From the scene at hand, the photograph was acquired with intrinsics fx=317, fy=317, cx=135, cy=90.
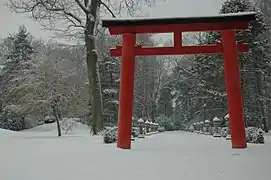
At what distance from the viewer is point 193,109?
87.1ft

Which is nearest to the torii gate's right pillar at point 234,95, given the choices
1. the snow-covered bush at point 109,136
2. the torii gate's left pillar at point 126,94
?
the torii gate's left pillar at point 126,94

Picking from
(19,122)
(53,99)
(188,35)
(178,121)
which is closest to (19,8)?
(53,99)

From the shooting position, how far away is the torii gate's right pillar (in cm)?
634

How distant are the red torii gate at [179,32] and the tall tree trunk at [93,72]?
4555mm

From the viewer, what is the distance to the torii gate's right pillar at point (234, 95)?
6.34 m

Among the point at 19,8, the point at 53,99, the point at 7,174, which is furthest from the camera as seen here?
the point at 53,99

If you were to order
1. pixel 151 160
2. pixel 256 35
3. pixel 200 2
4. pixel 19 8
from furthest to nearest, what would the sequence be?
1. pixel 256 35
2. pixel 19 8
3. pixel 200 2
4. pixel 151 160

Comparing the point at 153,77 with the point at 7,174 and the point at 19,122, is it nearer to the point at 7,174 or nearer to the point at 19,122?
the point at 19,122

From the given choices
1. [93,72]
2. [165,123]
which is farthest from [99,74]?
[165,123]

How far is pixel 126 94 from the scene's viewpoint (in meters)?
6.53

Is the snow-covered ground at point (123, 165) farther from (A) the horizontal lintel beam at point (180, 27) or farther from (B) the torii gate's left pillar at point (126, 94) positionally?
(A) the horizontal lintel beam at point (180, 27)

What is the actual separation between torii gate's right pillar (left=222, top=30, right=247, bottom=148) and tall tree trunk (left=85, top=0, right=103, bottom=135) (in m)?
5.56

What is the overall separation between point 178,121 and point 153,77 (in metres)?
6.67

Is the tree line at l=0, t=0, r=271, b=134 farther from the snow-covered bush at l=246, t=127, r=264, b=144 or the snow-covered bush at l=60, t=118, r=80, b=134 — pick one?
the snow-covered bush at l=246, t=127, r=264, b=144
